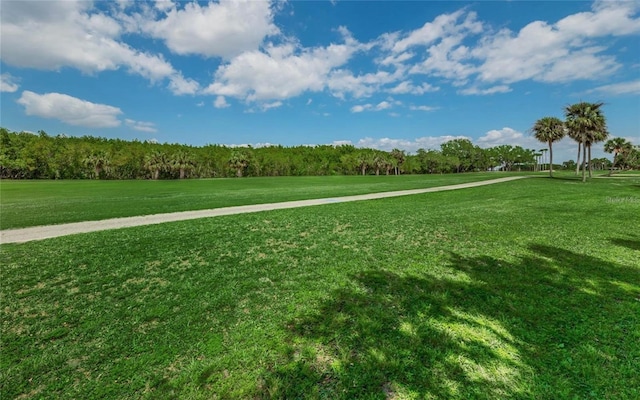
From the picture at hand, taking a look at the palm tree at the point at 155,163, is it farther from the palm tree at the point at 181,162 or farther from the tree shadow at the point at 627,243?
the tree shadow at the point at 627,243

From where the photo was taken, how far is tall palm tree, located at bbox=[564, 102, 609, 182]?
3522 cm

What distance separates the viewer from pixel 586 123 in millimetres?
35250

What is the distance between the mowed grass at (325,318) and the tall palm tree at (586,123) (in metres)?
35.3

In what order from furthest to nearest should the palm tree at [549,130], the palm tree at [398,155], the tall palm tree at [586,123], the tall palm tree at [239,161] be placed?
the palm tree at [398,155] → the tall palm tree at [239,161] → the palm tree at [549,130] → the tall palm tree at [586,123]

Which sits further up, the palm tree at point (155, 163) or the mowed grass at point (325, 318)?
the palm tree at point (155, 163)

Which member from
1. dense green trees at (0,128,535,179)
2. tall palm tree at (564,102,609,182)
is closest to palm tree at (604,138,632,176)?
tall palm tree at (564,102,609,182)

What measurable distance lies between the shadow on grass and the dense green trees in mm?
95297

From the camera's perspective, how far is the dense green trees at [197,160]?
272 feet

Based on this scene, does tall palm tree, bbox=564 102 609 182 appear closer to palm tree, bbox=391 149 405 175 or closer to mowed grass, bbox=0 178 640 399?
mowed grass, bbox=0 178 640 399

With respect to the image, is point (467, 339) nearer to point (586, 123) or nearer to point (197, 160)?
point (586, 123)

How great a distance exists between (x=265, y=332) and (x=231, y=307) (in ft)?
3.67

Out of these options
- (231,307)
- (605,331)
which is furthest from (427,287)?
(231,307)

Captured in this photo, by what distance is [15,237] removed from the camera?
11.0 meters

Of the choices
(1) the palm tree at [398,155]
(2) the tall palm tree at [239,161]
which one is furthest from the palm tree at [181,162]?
(1) the palm tree at [398,155]
